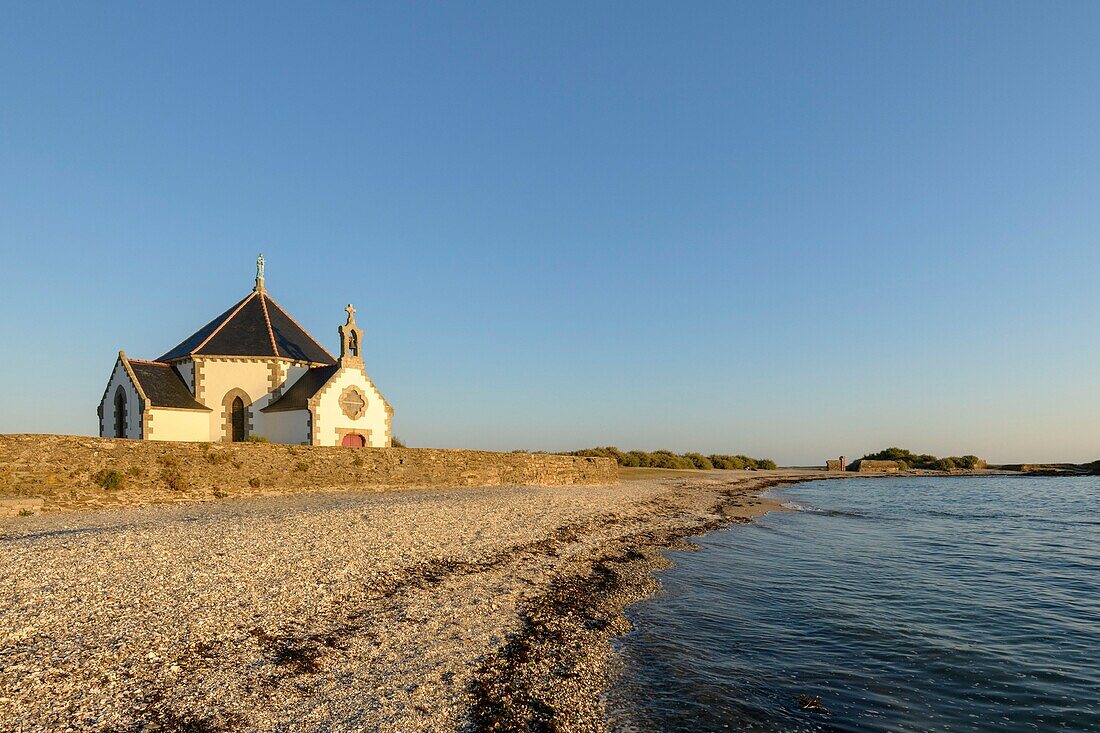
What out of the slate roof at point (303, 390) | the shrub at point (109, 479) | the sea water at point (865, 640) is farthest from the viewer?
the slate roof at point (303, 390)

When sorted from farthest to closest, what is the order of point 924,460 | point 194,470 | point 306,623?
1. point 924,460
2. point 194,470
3. point 306,623

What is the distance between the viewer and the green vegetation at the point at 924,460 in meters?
89.2

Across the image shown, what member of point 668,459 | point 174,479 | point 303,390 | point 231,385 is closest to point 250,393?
point 231,385

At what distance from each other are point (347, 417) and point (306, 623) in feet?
91.9

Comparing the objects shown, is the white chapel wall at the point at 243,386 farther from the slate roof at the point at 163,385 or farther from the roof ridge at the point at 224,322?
the roof ridge at the point at 224,322

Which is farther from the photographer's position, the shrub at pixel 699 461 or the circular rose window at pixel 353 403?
the shrub at pixel 699 461

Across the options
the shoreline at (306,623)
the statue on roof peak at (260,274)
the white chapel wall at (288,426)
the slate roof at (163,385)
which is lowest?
the shoreline at (306,623)

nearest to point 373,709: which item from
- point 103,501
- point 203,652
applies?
point 203,652

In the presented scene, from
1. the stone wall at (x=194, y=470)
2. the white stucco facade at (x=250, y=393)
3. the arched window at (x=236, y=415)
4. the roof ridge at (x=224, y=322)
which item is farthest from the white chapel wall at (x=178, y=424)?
the stone wall at (x=194, y=470)

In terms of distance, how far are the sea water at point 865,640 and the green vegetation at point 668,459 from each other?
43.7m

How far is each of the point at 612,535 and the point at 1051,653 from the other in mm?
11608

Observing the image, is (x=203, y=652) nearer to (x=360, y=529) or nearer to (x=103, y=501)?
(x=360, y=529)

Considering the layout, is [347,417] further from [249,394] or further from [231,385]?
[231,385]

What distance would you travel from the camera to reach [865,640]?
1022cm
